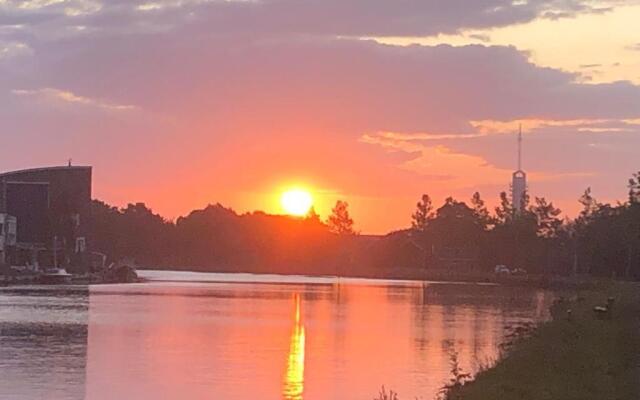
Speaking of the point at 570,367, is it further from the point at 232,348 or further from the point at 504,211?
the point at 504,211

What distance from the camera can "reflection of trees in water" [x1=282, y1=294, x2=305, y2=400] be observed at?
23.3 meters

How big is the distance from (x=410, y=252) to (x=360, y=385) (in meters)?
123

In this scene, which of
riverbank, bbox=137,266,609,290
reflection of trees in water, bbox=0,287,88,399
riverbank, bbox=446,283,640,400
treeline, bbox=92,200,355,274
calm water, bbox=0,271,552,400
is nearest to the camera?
riverbank, bbox=446,283,640,400

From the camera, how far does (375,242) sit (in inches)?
6526

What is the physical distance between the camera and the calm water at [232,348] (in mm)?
23656

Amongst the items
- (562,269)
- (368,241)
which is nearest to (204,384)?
(562,269)

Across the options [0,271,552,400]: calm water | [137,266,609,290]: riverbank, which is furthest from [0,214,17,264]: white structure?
[137,266,609,290]: riverbank

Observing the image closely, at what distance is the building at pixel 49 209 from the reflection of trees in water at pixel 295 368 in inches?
2687

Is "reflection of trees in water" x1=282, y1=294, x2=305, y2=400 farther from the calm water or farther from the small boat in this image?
the small boat

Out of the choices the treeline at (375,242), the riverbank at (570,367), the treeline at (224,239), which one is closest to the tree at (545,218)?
the treeline at (375,242)

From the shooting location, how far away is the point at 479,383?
64.8ft

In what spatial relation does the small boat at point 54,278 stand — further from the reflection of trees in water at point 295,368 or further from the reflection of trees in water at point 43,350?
the reflection of trees in water at point 295,368

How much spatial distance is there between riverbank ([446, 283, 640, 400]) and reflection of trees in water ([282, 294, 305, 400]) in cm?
386

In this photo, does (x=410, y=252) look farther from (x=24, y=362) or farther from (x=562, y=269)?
→ (x=24, y=362)
